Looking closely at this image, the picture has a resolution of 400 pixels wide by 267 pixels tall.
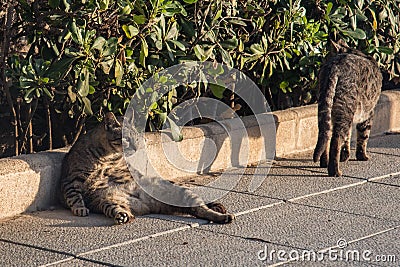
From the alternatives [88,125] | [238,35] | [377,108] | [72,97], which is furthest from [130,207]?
[377,108]

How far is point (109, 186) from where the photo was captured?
7469 millimetres

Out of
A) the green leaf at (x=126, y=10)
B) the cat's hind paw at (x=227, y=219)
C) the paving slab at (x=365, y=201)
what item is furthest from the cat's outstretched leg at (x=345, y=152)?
the green leaf at (x=126, y=10)

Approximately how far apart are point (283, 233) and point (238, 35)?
298 centimetres

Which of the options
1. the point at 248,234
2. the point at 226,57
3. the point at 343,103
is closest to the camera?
the point at 248,234

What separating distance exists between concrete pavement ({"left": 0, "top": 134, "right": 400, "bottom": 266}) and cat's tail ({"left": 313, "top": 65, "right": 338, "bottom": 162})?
0.48 metres

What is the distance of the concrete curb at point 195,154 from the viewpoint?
7.10 metres

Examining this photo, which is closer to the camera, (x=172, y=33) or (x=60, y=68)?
(x=60, y=68)

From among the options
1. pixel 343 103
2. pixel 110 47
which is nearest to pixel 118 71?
pixel 110 47

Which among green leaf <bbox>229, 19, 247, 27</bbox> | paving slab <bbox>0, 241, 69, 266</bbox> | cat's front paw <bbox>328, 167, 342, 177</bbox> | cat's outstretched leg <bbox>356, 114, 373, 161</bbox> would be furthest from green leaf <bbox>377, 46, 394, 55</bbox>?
paving slab <bbox>0, 241, 69, 266</bbox>

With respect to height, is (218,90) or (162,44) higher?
(162,44)

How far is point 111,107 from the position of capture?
8.33 m

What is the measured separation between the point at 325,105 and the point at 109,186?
106 inches

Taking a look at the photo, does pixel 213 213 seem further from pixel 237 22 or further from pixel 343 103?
pixel 343 103

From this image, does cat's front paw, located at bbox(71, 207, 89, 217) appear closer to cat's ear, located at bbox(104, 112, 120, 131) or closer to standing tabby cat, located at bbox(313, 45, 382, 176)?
cat's ear, located at bbox(104, 112, 120, 131)
